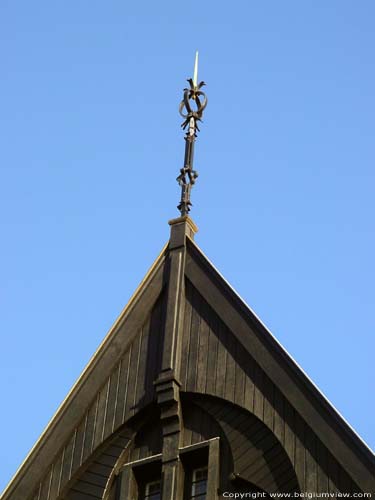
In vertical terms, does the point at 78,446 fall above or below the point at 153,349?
below

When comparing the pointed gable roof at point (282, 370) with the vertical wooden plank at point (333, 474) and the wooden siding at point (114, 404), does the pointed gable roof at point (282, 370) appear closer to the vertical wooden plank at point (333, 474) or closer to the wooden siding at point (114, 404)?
the vertical wooden plank at point (333, 474)

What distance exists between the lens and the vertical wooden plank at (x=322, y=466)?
1033 inches

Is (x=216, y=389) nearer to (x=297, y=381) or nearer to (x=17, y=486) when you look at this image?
(x=297, y=381)

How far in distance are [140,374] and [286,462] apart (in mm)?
4260

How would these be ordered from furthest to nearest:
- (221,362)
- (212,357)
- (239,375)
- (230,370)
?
(212,357) → (221,362) → (230,370) → (239,375)

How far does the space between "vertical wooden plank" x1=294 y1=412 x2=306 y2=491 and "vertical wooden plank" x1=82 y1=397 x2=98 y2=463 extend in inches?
184

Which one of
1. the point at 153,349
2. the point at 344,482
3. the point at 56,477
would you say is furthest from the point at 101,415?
the point at 344,482

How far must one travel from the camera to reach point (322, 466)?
2648 centimetres

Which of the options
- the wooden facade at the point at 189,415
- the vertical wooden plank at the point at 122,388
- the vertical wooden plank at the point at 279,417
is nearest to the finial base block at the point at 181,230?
the wooden facade at the point at 189,415

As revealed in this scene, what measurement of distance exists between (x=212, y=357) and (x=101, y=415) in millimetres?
2688

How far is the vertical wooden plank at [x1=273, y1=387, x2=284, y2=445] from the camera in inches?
1075

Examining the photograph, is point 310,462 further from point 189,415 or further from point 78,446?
point 78,446

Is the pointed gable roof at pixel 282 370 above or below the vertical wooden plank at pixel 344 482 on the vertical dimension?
above

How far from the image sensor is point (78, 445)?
30.1 m
